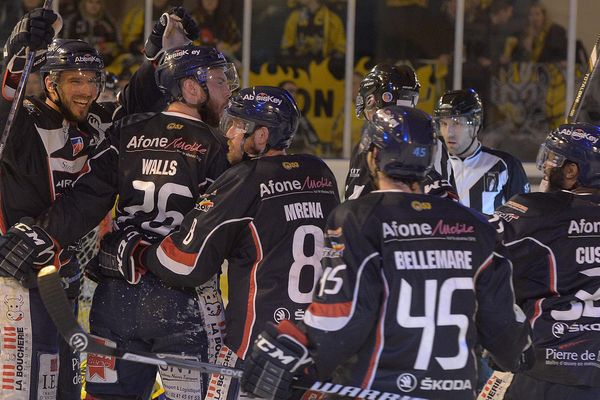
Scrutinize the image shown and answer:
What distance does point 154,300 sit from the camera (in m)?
4.23

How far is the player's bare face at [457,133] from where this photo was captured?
19.6 feet

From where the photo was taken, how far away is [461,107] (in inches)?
234

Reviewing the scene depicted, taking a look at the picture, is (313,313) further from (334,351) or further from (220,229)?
(220,229)

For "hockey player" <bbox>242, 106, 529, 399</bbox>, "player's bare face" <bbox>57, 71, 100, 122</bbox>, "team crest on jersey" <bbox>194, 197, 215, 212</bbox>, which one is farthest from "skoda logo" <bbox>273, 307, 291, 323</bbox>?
"player's bare face" <bbox>57, 71, 100, 122</bbox>

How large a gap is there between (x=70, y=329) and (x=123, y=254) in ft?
2.74

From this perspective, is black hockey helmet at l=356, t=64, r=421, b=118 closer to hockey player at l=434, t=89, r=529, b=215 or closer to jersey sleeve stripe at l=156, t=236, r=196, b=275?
hockey player at l=434, t=89, r=529, b=215

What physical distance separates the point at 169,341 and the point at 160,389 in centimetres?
140

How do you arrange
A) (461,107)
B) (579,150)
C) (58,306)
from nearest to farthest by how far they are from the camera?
1. (58,306)
2. (579,150)
3. (461,107)

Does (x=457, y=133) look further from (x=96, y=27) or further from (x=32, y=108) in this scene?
(x=96, y=27)

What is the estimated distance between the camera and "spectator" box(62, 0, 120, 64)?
29.5 feet

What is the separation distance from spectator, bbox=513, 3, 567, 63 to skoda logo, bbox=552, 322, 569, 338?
17.3 ft

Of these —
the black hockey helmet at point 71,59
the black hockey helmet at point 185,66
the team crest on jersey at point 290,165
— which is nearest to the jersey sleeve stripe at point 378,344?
the team crest on jersey at point 290,165

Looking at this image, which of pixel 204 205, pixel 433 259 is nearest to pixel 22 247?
pixel 204 205

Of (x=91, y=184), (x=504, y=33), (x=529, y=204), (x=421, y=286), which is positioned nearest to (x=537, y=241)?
(x=529, y=204)
